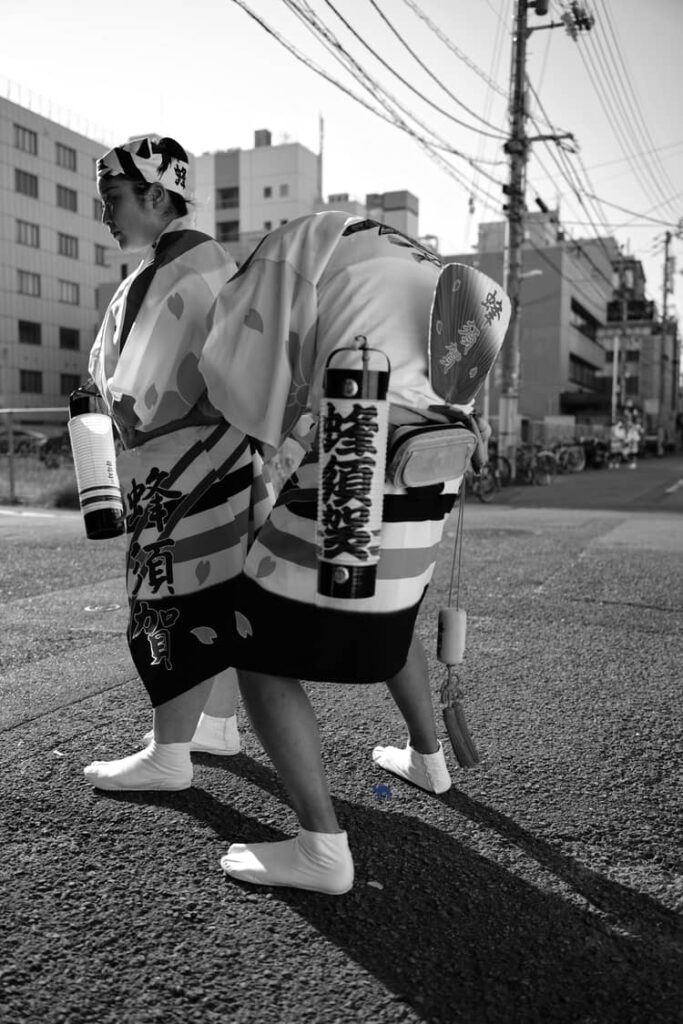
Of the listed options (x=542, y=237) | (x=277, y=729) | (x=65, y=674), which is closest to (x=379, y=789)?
(x=277, y=729)

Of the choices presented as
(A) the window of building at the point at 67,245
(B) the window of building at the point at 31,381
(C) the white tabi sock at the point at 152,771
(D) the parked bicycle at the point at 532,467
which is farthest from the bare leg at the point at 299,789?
(A) the window of building at the point at 67,245

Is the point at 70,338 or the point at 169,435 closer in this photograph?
the point at 169,435

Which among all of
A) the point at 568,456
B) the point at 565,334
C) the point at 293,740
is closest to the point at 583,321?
the point at 565,334

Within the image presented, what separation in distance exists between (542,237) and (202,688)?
5638 centimetres

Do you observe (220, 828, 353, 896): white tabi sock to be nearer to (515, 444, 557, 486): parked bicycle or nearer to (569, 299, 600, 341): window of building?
(515, 444, 557, 486): parked bicycle

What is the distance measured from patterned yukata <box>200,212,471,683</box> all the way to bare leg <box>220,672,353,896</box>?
0.27 ft

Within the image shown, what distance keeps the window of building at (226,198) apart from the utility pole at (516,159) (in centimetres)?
4404

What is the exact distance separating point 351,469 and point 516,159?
61.5ft

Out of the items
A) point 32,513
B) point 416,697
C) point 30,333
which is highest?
point 30,333

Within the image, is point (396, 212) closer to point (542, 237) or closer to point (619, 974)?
point (542, 237)

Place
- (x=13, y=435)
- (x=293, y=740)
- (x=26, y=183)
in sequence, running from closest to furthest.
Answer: (x=293, y=740) → (x=13, y=435) → (x=26, y=183)

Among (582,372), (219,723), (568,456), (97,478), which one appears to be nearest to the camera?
(97,478)

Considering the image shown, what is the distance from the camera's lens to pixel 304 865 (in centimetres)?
195

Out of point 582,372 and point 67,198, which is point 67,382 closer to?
point 67,198
